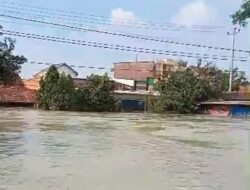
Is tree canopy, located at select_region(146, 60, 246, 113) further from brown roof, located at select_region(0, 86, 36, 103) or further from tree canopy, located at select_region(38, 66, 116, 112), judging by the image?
brown roof, located at select_region(0, 86, 36, 103)

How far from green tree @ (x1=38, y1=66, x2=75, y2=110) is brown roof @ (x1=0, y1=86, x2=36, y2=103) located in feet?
16.8

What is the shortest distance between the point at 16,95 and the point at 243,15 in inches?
1481

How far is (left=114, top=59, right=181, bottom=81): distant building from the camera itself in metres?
73.2

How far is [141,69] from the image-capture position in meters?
75.9

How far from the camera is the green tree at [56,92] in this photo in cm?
5175

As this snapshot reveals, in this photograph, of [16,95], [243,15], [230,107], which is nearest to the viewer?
[243,15]

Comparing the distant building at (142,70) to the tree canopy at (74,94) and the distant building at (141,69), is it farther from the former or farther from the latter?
the tree canopy at (74,94)

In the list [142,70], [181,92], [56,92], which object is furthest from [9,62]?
[142,70]

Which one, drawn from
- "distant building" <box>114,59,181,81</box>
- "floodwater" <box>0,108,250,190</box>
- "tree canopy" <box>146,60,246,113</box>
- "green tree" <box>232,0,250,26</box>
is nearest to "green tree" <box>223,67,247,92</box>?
"distant building" <box>114,59,181,81</box>

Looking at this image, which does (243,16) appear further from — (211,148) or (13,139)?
(13,139)

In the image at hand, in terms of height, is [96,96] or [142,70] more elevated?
[142,70]

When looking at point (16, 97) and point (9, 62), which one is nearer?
point (9, 62)

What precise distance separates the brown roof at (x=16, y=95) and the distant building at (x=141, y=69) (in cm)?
1788

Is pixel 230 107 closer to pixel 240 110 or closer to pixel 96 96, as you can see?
pixel 240 110
